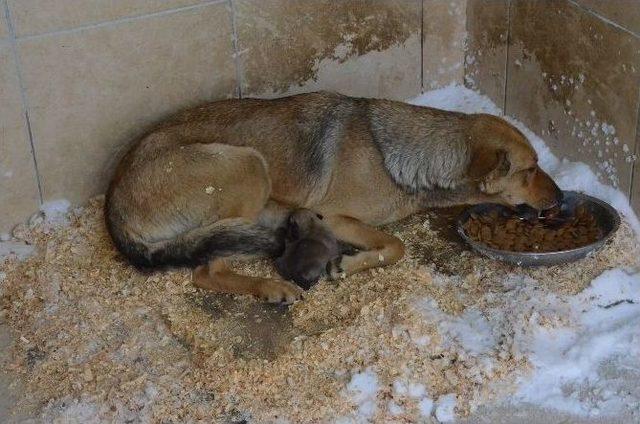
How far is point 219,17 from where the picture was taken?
566cm

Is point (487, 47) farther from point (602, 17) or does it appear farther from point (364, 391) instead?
point (364, 391)

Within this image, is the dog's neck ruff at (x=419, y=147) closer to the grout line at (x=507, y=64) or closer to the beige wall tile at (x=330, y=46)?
the beige wall tile at (x=330, y=46)

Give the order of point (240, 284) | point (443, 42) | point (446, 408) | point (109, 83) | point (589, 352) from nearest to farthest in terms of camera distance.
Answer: point (446, 408), point (589, 352), point (240, 284), point (109, 83), point (443, 42)

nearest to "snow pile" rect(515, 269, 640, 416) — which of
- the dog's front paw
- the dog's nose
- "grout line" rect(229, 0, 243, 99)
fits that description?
the dog's nose

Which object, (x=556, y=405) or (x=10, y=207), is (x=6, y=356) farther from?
(x=556, y=405)

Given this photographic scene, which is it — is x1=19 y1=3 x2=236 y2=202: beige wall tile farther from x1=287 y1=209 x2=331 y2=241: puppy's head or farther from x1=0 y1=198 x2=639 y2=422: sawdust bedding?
x1=287 y1=209 x2=331 y2=241: puppy's head

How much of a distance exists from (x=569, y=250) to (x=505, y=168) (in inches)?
21.0

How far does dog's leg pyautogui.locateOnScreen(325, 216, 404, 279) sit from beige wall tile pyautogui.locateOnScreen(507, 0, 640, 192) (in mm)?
1292

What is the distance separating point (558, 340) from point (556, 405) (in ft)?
1.36

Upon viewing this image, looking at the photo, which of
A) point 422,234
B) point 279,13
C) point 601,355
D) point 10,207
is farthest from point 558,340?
point 10,207

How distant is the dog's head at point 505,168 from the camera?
484cm

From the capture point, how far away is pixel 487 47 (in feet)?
20.7

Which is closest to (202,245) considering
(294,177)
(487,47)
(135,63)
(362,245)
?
(294,177)

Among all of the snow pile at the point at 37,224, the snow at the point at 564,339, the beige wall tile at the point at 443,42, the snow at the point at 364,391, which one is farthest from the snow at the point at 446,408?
the beige wall tile at the point at 443,42
